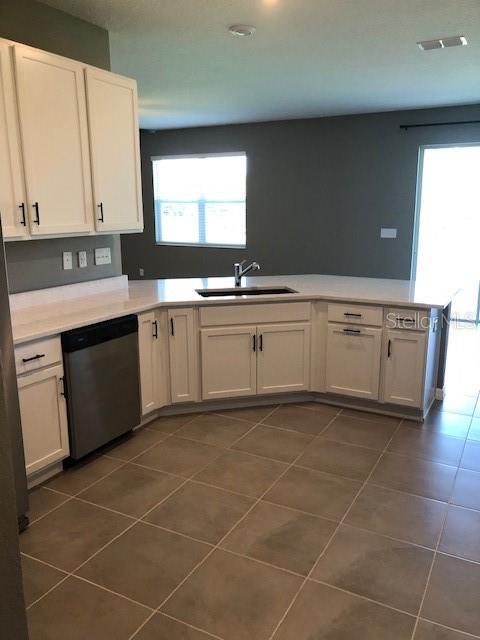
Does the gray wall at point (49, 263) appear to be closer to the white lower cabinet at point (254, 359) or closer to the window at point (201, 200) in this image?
the white lower cabinet at point (254, 359)

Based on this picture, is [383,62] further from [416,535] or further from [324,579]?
[324,579]

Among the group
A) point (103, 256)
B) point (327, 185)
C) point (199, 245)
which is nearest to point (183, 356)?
Result: point (103, 256)

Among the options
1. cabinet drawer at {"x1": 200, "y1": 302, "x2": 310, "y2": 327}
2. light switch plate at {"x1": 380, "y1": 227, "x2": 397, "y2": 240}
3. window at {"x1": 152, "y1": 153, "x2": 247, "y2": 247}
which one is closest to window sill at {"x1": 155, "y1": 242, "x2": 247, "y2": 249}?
window at {"x1": 152, "y1": 153, "x2": 247, "y2": 247}

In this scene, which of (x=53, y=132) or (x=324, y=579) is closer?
(x=324, y=579)

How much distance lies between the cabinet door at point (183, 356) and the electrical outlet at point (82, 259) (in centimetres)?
69

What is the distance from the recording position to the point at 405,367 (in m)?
A: 3.55

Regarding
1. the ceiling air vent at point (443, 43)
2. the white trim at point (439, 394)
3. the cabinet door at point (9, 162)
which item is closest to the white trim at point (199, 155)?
the ceiling air vent at point (443, 43)

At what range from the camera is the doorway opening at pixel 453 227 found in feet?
20.3

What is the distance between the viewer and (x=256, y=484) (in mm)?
2766

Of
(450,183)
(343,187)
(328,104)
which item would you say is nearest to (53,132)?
(328,104)

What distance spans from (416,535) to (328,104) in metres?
4.90

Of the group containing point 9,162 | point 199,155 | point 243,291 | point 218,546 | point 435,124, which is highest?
point 435,124

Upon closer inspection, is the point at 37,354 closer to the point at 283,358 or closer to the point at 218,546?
the point at 218,546

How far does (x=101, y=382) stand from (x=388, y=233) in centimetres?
467
